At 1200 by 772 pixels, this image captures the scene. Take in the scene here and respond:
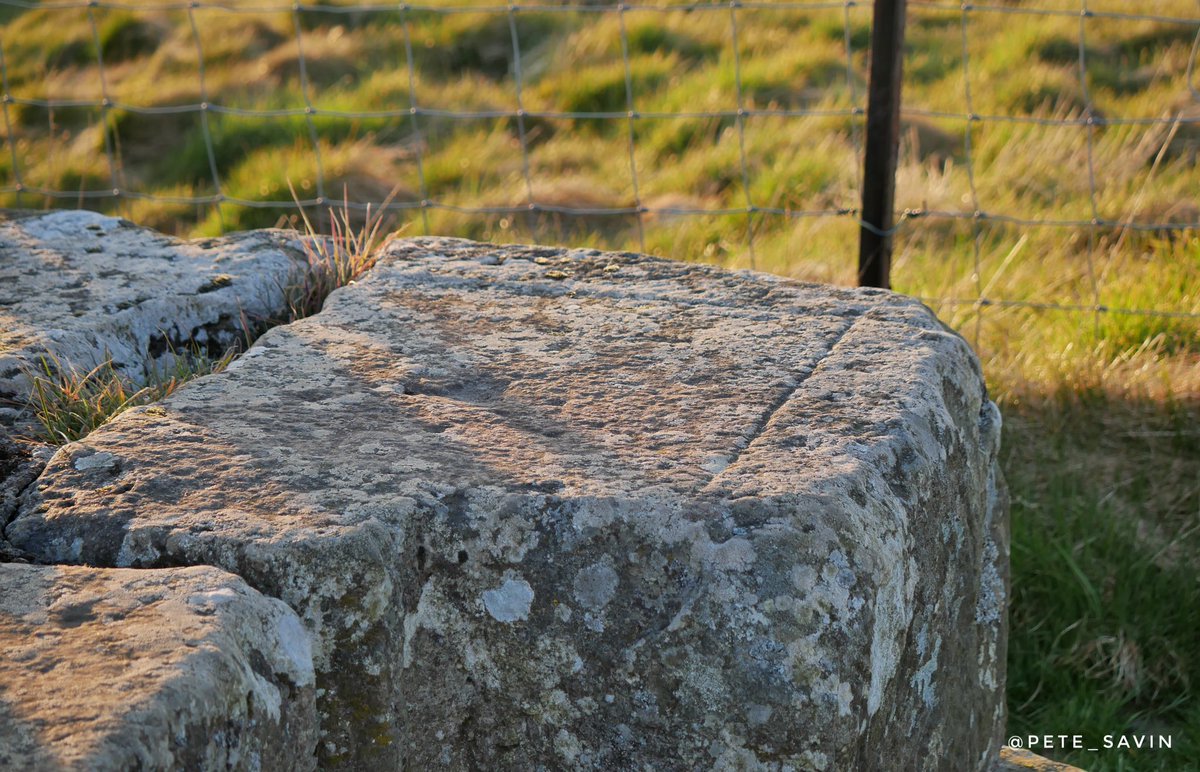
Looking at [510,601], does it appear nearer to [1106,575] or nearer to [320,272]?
[320,272]

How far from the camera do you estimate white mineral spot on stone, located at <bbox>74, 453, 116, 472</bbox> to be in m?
1.41

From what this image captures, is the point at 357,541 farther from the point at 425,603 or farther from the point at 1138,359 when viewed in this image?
the point at 1138,359

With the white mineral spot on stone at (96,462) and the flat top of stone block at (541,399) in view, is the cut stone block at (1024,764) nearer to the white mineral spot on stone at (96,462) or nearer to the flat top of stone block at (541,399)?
the flat top of stone block at (541,399)

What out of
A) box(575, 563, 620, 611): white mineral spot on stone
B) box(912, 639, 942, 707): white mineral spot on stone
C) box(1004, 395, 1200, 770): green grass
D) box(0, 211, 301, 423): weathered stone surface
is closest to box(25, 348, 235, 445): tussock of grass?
box(0, 211, 301, 423): weathered stone surface

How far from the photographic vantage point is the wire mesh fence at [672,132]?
342 centimetres

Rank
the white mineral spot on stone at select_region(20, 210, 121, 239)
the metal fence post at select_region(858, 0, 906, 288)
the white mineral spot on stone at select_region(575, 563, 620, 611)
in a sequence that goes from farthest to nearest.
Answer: the metal fence post at select_region(858, 0, 906, 288)
the white mineral spot on stone at select_region(20, 210, 121, 239)
the white mineral spot on stone at select_region(575, 563, 620, 611)

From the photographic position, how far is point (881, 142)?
9.39 ft

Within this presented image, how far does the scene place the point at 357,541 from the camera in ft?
4.15

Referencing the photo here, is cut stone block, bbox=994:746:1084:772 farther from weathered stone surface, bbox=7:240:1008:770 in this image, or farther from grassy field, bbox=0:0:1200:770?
weathered stone surface, bbox=7:240:1008:770

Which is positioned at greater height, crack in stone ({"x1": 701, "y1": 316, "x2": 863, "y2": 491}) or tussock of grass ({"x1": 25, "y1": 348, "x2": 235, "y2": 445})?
tussock of grass ({"x1": 25, "y1": 348, "x2": 235, "y2": 445})

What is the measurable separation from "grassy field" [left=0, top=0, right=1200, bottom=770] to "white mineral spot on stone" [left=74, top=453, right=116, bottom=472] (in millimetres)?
1851

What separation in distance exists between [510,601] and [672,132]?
12.3 ft

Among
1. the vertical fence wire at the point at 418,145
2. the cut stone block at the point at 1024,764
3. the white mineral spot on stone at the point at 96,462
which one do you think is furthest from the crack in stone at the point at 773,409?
the vertical fence wire at the point at 418,145

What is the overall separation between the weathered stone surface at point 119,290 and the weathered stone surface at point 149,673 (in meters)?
0.59
